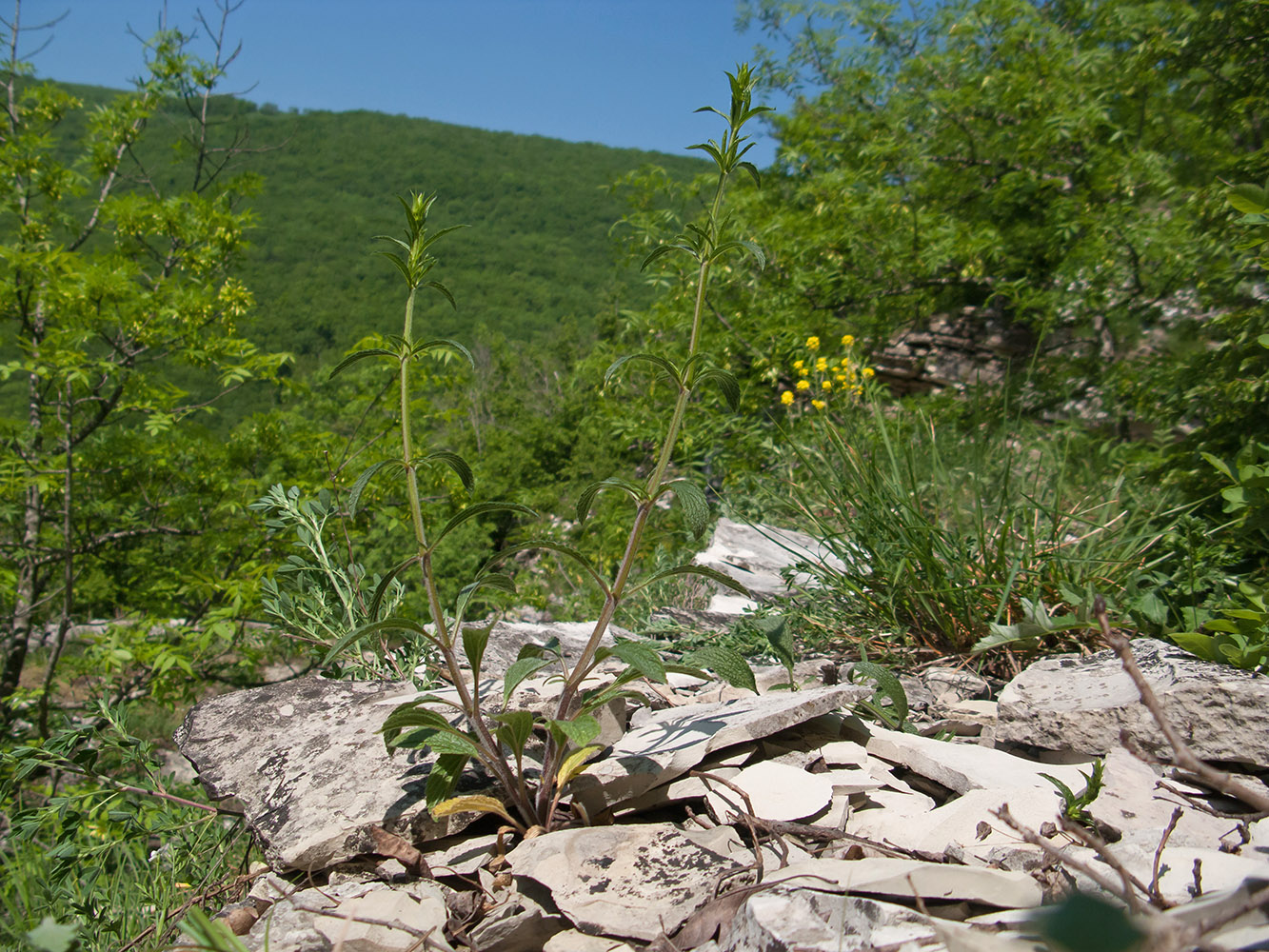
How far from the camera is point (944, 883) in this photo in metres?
0.96

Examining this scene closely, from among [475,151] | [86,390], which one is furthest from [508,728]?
[475,151]

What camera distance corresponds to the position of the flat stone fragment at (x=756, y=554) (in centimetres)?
326

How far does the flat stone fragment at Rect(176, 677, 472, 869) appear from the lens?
132cm

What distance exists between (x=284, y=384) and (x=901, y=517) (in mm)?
4949

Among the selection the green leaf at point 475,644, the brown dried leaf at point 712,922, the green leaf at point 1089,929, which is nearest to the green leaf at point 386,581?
the green leaf at point 475,644

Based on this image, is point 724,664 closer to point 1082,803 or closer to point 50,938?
point 1082,803

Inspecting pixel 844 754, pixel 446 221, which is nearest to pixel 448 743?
pixel 844 754

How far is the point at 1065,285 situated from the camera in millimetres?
7172

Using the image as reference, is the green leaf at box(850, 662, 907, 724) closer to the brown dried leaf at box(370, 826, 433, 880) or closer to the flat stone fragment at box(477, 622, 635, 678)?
the flat stone fragment at box(477, 622, 635, 678)

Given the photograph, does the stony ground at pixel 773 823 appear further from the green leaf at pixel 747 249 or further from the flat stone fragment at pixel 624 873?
the green leaf at pixel 747 249

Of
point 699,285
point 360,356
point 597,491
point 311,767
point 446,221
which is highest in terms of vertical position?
point 446,221

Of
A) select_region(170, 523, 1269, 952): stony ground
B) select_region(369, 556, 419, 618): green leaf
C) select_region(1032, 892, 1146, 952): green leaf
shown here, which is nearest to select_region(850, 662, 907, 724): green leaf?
select_region(170, 523, 1269, 952): stony ground

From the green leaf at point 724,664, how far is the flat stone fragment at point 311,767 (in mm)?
523

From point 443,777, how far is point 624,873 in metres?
0.33
